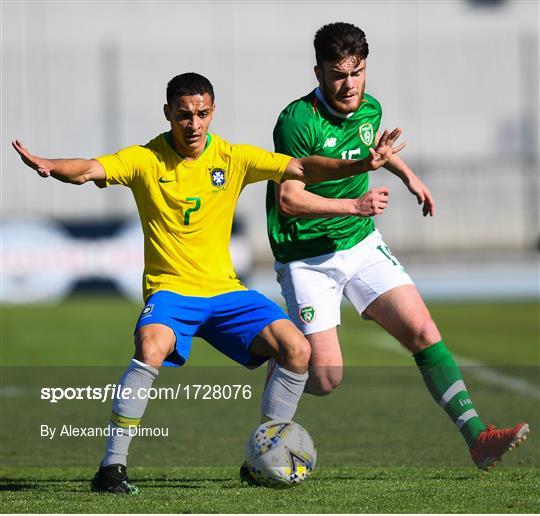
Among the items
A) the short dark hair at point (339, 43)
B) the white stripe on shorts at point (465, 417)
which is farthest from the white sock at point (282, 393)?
the short dark hair at point (339, 43)

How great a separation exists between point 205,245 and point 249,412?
3.81 m

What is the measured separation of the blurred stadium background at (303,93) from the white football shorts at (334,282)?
15.5 m

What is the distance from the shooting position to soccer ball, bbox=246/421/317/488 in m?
5.88

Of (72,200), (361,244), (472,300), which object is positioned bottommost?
(472,300)

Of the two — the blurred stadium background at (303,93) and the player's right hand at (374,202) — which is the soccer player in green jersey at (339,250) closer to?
the player's right hand at (374,202)

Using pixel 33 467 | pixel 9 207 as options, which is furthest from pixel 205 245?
pixel 9 207

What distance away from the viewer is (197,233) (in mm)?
6320

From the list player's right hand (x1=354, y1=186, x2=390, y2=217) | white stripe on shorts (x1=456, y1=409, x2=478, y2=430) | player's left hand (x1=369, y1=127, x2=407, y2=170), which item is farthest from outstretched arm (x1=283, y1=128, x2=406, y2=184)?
white stripe on shorts (x1=456, y1=409, x2=478, y2=430)

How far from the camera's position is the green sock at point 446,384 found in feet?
22.5

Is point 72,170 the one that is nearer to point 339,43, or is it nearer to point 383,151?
point 383,151

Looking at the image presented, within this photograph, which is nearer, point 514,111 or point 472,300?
point 472,300

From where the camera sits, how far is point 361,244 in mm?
7270

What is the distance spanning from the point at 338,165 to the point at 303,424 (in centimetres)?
324

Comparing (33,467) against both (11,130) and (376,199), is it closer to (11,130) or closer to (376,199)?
(376,199)
